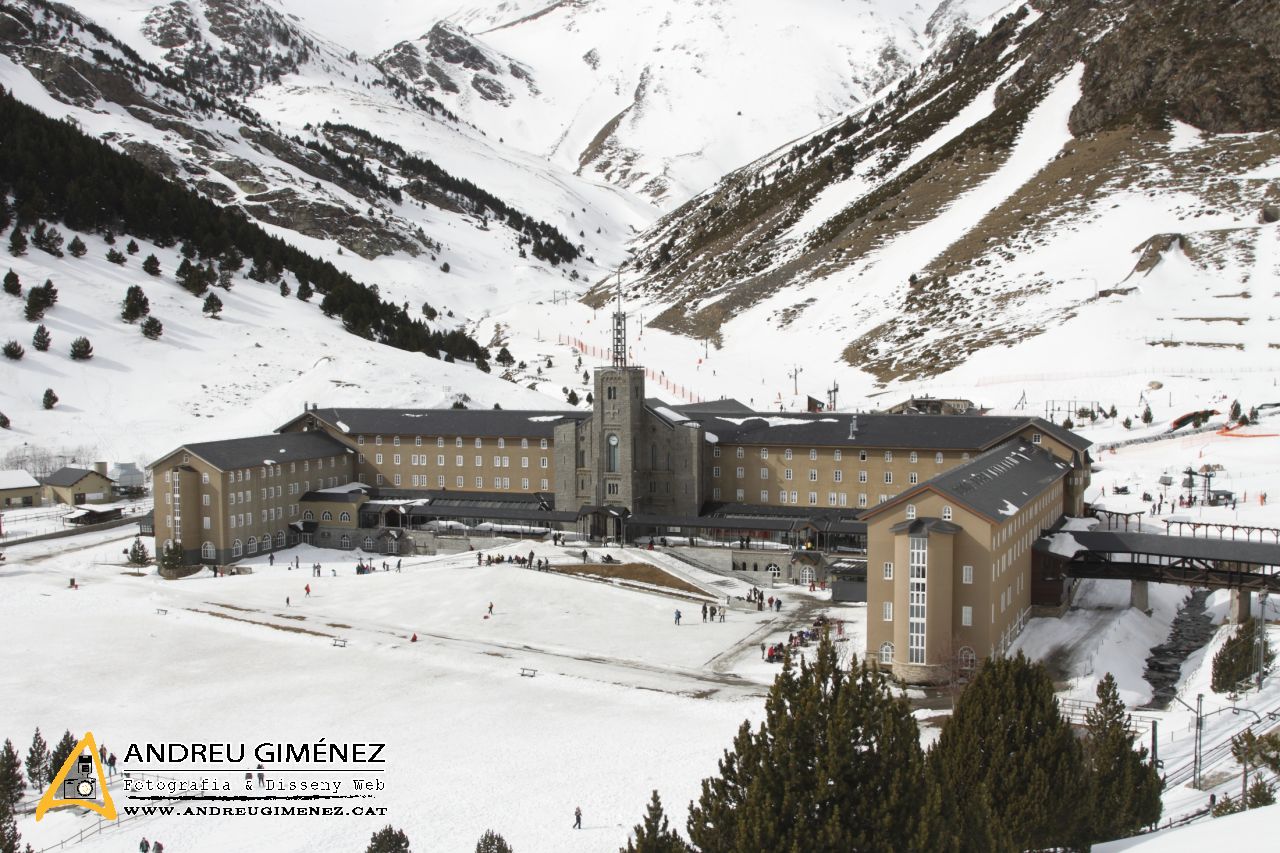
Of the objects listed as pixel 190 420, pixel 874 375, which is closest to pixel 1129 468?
pixel 874 375

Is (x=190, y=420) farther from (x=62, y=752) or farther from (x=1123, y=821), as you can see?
(x=1123, y=821)

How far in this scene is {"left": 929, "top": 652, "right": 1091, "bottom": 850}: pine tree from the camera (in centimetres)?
2550

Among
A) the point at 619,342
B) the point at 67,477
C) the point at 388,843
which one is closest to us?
the point at 388,843

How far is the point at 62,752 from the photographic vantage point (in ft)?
114

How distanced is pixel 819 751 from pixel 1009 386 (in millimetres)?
87405

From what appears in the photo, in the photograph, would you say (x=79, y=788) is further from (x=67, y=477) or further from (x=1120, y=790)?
(x=67, y=477)

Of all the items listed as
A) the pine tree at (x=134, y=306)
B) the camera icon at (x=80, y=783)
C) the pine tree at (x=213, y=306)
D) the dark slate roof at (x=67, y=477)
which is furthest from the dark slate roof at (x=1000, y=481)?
the pine tree at (x=134, y=306)

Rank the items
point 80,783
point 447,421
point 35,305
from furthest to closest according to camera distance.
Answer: point 35,305, point 447,421, point 80,783

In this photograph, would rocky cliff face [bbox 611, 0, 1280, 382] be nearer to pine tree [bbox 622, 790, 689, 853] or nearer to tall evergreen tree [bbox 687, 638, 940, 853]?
tall evergreen tree [bbox 687, 638, 940, 853]

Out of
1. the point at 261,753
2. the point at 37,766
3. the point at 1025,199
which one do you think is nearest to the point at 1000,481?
the point at 261,753

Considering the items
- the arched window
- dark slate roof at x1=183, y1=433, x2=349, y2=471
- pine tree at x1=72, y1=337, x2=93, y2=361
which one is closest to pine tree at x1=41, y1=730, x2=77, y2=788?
dark slate roof at x1=183, y1=433, x2=349, y2=471

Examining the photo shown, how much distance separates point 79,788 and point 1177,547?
45683mm

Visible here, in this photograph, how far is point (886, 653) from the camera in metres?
46.3

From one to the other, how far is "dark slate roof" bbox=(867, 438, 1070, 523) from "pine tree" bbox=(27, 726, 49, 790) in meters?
31.6
